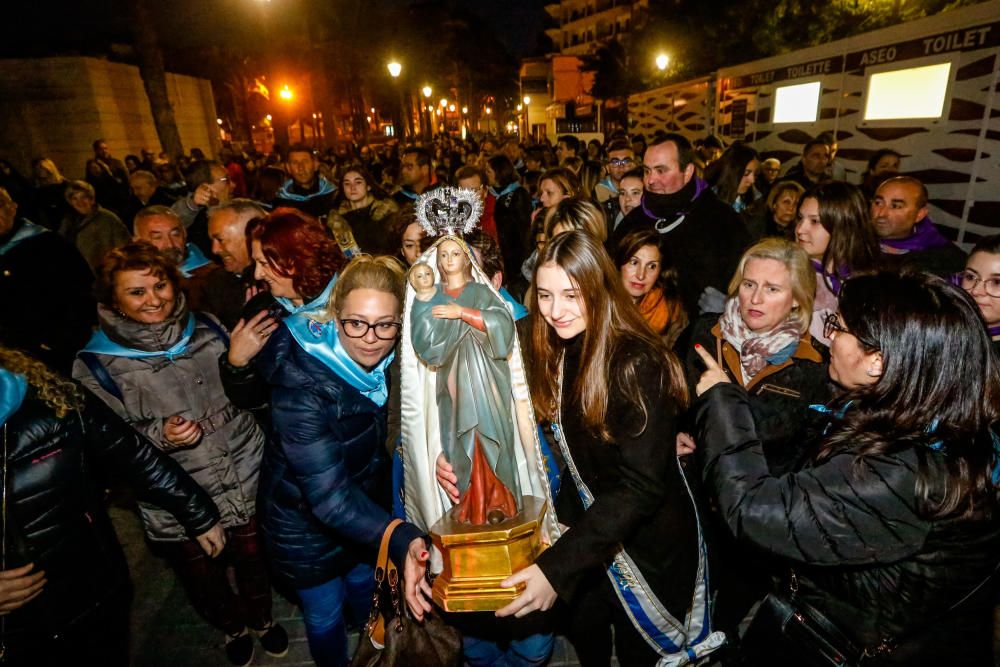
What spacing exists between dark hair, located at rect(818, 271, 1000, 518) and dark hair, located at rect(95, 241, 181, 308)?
3295mm

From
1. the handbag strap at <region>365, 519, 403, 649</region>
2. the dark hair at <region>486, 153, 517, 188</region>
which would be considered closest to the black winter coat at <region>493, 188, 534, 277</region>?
the dark hair at <region>486, 153, 517, 188</region>

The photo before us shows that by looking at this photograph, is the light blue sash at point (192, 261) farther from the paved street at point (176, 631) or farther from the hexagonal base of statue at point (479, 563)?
the hexagonal base of statue at point (479, 563)

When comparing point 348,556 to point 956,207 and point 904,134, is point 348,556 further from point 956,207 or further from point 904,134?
point 904,134

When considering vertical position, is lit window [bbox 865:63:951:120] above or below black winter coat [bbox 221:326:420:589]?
above

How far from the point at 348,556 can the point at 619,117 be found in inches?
1493

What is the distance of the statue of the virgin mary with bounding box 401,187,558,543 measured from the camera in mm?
1949

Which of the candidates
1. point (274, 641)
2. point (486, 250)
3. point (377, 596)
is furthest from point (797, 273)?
point (274, 641)

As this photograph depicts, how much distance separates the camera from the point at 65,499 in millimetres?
2041

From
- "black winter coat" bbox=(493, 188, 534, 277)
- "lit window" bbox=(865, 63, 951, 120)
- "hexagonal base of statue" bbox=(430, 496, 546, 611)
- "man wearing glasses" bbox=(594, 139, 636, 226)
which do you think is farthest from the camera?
"lit window" bbox=(865, 63, 951, 120)

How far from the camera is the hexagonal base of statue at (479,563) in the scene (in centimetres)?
182

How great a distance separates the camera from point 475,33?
66.9 m

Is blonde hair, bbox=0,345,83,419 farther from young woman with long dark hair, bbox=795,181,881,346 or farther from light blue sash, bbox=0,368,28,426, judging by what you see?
young woman with long dark hair, bbox=795,181,881,346

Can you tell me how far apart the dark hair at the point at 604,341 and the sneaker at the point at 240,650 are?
278cm

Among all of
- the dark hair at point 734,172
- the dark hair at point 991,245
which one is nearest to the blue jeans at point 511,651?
the dark hair at point 991,245
